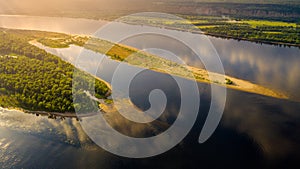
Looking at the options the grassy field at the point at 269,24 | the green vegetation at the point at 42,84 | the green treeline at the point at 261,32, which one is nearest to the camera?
the green vegetation at the point at 42,84

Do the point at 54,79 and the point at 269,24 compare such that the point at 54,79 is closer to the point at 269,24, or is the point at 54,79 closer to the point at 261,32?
the point at 261,32

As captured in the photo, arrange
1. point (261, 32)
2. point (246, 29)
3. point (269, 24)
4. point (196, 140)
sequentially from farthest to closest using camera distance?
1. point (269, 24)
2. point (246, 29)
3. point (261, 32)
4. point (196, 140)

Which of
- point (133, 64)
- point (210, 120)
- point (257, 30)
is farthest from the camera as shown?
point (257, 30)

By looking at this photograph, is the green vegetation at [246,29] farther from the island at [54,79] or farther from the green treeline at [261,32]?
the island at [54,79]

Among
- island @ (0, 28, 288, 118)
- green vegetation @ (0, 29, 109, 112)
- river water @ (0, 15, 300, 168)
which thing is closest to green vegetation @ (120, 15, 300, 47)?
island @ (0, 28, 288, 118)

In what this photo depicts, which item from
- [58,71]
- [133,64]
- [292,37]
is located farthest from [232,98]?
[292,37]

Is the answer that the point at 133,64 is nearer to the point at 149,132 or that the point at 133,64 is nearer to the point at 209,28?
the point at 149,132

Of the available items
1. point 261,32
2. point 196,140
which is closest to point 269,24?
point 261,32

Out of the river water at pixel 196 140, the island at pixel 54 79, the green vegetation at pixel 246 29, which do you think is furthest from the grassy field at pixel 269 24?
the river water at pixel 196 140

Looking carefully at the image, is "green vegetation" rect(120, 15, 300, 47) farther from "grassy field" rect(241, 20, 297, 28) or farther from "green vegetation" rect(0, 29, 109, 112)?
"green vegetation" rect(0, 29, 109, 112)
